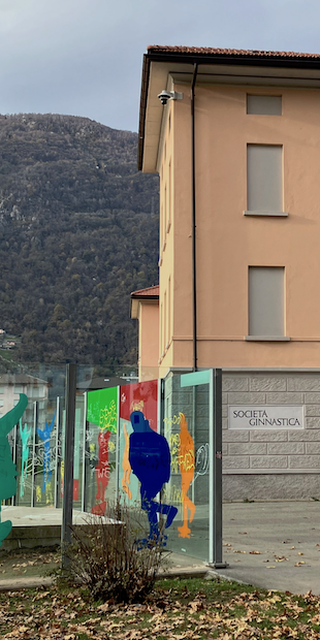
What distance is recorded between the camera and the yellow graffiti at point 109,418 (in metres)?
10.8

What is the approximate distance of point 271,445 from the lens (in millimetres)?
17453

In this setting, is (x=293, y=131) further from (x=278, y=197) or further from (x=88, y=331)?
(x=88, y=331)

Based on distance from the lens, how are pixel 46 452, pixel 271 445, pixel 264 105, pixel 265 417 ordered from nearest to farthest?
1. pixel 46 452
2. pixel 271 445
3. pixel 265 417
4. pixel 264 105

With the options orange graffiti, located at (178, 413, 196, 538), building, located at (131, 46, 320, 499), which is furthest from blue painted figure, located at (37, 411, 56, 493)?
building, located at (131, 46, 320, 499)

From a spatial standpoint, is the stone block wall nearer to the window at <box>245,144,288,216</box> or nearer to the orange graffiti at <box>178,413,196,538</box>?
the window at <box>245,144,288,216</box>

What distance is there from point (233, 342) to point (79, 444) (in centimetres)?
847

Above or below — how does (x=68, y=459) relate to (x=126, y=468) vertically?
above

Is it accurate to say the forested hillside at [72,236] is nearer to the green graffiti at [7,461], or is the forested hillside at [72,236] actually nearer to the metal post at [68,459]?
the green graffiti at [7,461]

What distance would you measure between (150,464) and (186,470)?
25.4 inches

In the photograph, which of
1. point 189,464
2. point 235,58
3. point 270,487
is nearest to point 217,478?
point 189,464

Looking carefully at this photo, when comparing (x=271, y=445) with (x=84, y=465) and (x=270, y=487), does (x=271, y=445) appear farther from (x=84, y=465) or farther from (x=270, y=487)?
(x=84, y=465)

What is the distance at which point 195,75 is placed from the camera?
1836 cm

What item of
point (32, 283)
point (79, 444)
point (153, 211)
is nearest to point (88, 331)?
point (32, 283)

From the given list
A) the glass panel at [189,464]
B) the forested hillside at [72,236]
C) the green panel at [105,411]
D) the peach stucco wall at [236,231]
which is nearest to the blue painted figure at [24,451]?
the green panel at [105,411]
